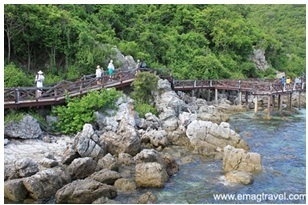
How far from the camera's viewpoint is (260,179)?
14.6 m

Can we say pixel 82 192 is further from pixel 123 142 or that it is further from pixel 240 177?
pixel 240 177

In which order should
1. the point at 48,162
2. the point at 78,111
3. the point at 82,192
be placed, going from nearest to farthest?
the point at 82,192
the point at 48,162
the point at 78,111

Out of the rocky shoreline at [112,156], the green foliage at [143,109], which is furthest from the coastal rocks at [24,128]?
the green foliage at [143,109]

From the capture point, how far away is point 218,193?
1327 centimetres

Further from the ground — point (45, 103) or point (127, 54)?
point (127, 54)

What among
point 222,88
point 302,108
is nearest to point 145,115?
point 222,88

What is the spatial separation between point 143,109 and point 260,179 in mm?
10566

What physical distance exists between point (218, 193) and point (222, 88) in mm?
20689

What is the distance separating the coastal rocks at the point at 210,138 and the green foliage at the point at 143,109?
14.9 feet

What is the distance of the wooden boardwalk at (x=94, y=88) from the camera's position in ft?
61.4

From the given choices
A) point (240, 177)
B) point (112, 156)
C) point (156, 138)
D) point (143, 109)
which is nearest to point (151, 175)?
point (112, 156)

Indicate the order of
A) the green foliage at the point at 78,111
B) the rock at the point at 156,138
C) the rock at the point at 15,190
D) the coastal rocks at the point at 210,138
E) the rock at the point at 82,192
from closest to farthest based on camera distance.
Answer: the rock at the point at 82,192
the rock at the point at 15,190
the coastal rocks at the point at 210,138
the rock at the point at 156,138
the green foliage at the point at 78,111

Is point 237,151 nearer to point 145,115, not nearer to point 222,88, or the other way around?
point 145,115

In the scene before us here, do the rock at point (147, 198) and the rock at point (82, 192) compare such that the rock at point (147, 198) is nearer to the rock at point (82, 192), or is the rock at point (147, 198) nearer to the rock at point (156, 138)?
the rock at point (82, 192)
